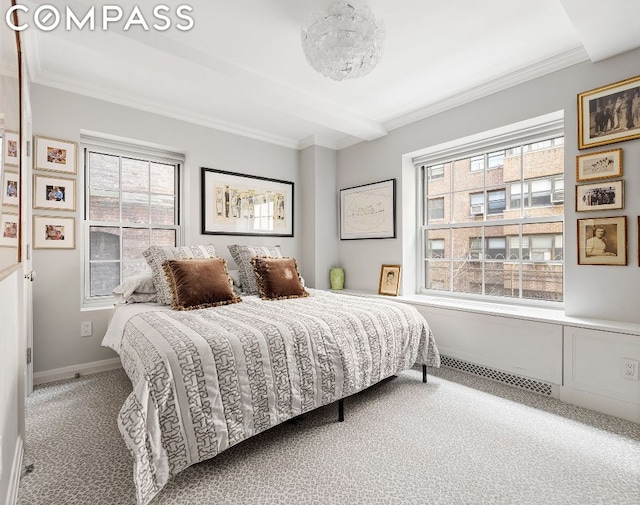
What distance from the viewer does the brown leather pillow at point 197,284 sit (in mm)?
2428

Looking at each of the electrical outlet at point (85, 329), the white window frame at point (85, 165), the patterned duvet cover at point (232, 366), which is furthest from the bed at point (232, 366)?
the white window frame at point (85, 165)

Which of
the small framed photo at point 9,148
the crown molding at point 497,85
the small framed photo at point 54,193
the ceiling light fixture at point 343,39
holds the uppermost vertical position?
the crown molding at point 497,85

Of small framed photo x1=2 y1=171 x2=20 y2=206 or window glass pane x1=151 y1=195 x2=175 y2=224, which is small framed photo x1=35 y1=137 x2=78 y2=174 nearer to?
window glass pane x1=151 y1=195 x2=175 y2=224

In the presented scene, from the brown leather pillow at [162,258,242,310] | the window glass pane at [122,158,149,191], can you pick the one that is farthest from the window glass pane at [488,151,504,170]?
the window glass pane at [122,158,149,191]

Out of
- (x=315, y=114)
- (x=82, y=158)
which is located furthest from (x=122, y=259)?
(x=315, y=114)

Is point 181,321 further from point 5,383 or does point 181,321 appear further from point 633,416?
point 633,416

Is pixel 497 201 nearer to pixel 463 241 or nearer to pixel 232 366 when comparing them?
pixel 463 241

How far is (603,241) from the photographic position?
94.3 inches

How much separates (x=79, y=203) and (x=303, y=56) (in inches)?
88.2

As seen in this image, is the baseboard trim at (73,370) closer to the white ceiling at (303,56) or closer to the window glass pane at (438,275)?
the white ceiling at (303,56)

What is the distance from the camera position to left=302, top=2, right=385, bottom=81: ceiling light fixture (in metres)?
1.90

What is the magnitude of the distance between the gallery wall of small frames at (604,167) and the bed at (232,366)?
1.45 metres

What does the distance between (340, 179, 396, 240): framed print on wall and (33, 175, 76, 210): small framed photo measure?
284cm

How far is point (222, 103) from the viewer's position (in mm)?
3246
